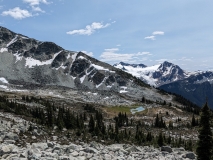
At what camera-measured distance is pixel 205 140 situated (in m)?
31.4

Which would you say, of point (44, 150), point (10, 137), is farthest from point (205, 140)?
point (10, 137)

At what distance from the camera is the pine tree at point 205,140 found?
31172 millimetres

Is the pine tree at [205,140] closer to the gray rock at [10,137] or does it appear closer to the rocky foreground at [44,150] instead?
the rocky foreground at [44,150]

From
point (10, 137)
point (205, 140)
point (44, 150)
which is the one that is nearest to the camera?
point (44, 150)

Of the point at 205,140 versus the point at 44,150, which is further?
the point at 205,140

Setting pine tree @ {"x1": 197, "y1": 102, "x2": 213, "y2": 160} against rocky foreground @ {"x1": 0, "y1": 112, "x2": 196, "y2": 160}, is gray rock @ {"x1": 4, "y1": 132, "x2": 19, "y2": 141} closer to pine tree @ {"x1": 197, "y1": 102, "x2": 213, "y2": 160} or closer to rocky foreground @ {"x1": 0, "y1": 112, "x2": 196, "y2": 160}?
rocky foreground @ {"x1": 0, "y1": 112, "x2": 196, "y2": 160}

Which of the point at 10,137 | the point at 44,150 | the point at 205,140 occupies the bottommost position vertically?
the point at 44,150

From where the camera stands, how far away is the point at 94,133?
53.2 metres

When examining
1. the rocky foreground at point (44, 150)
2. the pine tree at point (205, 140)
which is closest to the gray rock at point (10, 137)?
the rocky foreground at point (44, 150)

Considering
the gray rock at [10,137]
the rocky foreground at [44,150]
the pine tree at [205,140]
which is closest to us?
the rocky foreground at [44,150]

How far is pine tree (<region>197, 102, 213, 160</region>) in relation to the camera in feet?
102

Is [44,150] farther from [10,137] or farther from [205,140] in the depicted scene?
[205,140]

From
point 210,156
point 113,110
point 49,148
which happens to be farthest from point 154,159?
point 113,110

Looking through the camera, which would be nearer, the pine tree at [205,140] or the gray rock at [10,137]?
the pine tree at [205,140]
